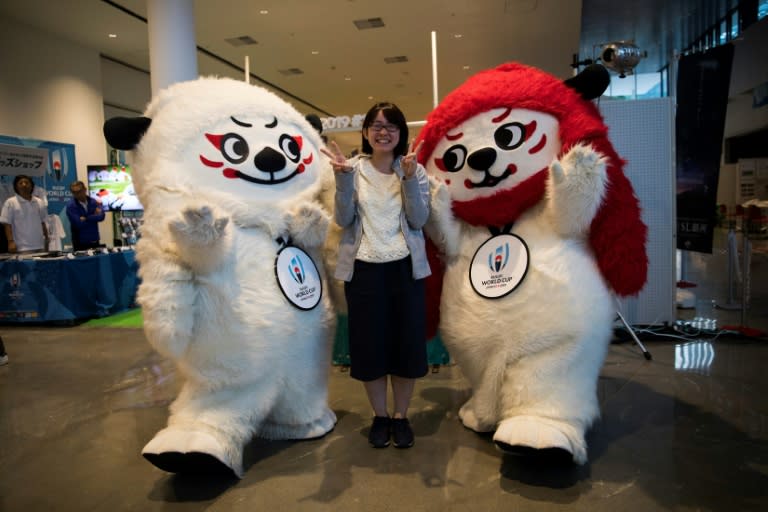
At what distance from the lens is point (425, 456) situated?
2115 millimetres

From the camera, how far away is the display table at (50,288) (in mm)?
4953

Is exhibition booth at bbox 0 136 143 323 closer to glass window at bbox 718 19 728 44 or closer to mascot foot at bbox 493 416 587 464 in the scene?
mascot foot at bbox 493 416 587 464

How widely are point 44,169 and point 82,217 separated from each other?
0.78m

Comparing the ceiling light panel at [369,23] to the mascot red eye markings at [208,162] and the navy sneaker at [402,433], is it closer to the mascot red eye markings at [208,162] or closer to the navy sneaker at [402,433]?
the mascot red eye markings at [208,162]

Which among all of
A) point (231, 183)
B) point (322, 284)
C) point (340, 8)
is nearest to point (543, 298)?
point (322, 284)

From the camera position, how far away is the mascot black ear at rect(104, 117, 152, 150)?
83.6 inches

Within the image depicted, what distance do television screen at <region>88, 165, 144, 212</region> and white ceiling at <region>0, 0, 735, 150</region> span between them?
79.3 inches

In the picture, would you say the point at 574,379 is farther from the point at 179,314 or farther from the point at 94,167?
the point at 94,167

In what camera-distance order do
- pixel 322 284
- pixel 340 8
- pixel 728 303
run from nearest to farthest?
pixel 322 284 < pixel 728 303 < pixel 340 8

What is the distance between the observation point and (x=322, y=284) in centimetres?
230

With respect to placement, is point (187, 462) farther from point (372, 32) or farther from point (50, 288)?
point (372, 32)

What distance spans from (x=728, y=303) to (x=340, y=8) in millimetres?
5675

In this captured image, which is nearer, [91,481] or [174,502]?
[174,502]

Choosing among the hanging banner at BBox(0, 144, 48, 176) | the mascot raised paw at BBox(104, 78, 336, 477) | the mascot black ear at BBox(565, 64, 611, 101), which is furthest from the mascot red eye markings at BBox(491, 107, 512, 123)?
the hanging banner at BBox(0, 144, 48, 176)
